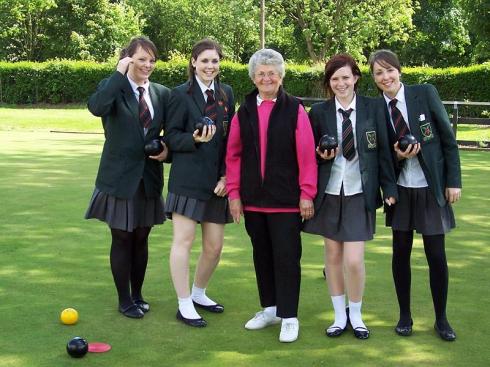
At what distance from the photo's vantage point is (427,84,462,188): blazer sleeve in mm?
5168

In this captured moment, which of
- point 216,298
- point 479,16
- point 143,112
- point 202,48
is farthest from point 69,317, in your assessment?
point 479,16

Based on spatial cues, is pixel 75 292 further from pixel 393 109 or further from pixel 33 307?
pixel 393 109

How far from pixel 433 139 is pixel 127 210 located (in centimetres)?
222

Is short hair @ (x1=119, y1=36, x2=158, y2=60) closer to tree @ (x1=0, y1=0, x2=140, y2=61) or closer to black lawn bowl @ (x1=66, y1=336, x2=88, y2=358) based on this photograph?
black lawn bowl @ (x1=66, y1=336, x2=88, y2=358)

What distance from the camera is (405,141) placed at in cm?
501

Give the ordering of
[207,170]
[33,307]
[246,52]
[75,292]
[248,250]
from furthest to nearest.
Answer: [246,52] < [248,250] < [75,292] < [33,307] < [207,170]

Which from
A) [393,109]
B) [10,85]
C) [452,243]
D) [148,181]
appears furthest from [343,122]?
[10,85]

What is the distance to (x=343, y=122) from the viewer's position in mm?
5176

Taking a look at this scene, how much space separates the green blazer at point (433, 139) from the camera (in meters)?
5.13

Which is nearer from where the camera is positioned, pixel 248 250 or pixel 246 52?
pixel 248 250

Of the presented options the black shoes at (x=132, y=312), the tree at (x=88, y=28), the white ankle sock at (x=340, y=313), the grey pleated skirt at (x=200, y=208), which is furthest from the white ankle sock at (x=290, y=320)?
the tree at (x=88, y=28)

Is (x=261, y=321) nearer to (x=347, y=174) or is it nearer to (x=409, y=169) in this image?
(x=347, y=174)

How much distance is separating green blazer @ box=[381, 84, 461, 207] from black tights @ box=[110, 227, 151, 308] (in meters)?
2.01

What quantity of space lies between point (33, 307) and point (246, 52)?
52.0 m
